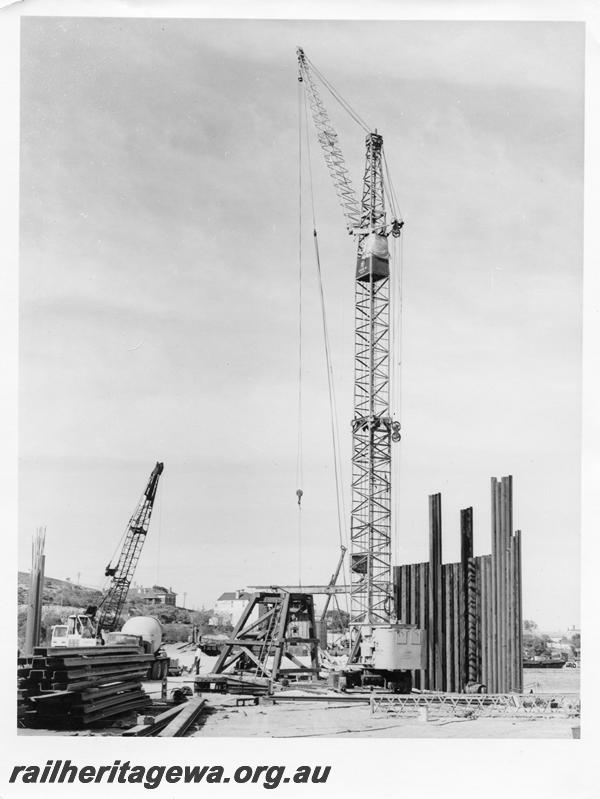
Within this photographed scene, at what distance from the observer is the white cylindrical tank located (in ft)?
176

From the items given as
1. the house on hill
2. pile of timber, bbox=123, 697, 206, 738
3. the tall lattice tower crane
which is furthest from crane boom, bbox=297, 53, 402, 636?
the house on hill

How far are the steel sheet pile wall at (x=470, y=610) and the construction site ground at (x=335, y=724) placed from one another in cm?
1021

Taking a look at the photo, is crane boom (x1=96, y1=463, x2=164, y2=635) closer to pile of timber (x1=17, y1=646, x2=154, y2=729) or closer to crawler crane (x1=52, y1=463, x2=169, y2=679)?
crawler crane (x1=52, y1=463, x2=169, y2=679)

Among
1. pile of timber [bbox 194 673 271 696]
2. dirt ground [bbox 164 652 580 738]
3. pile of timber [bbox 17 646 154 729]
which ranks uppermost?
pile of timber [bbox 17 646 154 729]

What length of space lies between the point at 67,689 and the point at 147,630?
30782 mm

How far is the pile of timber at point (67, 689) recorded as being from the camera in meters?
23.7

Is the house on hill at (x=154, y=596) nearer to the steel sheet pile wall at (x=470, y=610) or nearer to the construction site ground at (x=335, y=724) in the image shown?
the steel sheet pile wall at (x=470, y=610)

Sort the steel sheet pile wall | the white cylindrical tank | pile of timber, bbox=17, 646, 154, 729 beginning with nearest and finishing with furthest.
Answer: pile of timber, bbox=17, 646, 154, 729
the steel sheet pile wall
the white cylindrical tank

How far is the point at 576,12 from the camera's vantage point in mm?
21938

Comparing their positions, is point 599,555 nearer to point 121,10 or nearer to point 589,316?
point 589,316

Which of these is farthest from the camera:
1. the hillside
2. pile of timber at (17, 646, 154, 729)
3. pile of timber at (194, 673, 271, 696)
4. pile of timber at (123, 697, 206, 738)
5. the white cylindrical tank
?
the hillside

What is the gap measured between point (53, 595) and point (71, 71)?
96848 mm

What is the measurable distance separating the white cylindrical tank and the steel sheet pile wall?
15.3 m

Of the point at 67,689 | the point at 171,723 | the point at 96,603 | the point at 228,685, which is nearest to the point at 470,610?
the point at 228,685
